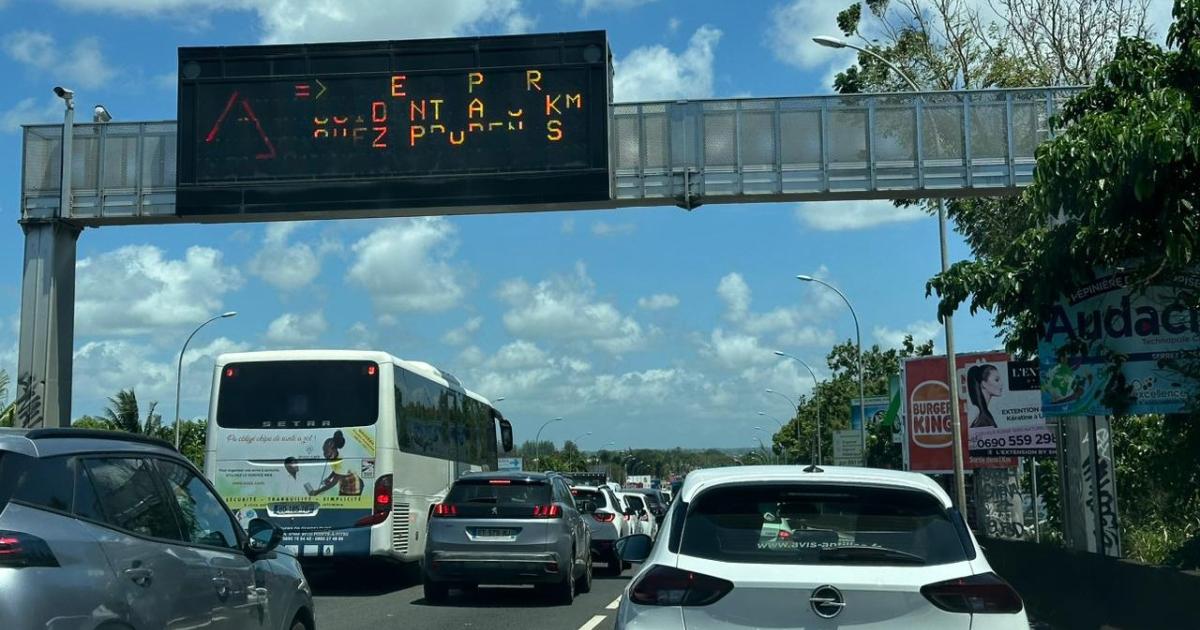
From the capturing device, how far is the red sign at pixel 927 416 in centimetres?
3625

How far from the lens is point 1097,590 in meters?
12.2

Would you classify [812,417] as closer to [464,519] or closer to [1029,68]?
[1029,68]

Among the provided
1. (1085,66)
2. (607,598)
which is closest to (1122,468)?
(1085,66)

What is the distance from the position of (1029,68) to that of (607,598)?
1550 centimetres

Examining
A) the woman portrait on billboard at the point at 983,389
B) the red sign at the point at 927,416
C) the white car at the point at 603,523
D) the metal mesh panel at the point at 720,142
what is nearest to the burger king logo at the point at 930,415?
the red sign at the point at 927,416

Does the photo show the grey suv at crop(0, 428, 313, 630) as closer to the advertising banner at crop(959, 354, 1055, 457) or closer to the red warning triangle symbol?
the red warning triangle symbol

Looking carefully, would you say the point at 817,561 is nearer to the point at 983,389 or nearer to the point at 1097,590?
the point at 1097,590

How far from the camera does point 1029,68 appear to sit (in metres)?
26.8

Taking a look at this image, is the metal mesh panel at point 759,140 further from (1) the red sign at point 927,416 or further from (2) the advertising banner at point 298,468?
(1) the red sign at point 927,416

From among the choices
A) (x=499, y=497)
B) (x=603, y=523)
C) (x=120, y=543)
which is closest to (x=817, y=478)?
(x=120, y=543)

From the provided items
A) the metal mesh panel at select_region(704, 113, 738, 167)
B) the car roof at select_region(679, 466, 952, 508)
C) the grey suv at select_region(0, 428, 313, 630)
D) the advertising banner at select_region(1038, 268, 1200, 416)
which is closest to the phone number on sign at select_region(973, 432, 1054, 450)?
the metal mesh panel at select_region(704, 113, 738, 167)

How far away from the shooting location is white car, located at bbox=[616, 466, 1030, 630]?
5520mm

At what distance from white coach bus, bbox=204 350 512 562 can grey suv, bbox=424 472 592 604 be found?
5.30 ft

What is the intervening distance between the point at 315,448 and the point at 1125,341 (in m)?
10.6
